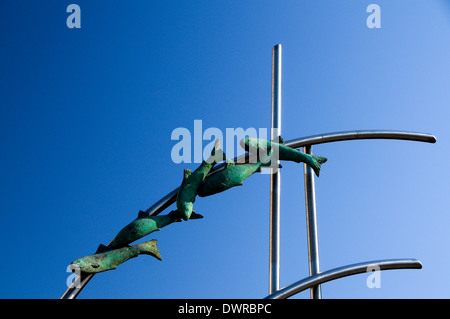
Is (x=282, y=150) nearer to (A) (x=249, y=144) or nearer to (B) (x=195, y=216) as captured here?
(A) (x=249, y=144)

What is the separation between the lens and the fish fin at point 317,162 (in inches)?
202

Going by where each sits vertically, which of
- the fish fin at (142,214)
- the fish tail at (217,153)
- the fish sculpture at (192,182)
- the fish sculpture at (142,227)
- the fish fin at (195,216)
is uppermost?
the fish tail at (217,153)

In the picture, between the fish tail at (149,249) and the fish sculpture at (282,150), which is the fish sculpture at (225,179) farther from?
the fish tail at (149,249)

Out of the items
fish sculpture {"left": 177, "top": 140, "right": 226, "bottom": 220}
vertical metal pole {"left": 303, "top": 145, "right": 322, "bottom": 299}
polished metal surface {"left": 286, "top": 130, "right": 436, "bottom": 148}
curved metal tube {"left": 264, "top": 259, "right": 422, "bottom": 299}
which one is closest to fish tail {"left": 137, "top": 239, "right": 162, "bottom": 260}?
fish sculpture {"left": 177, "top": 140, "right": 226, "bottom": 220}

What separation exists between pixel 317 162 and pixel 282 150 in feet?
1.03

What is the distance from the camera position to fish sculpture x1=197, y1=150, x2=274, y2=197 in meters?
4.84

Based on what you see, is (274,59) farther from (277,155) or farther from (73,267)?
(73,267)

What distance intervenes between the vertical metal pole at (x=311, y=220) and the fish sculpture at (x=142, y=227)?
959 millimetres

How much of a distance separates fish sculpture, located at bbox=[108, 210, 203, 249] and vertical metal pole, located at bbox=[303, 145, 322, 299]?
96cm

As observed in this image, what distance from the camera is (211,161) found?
490 centimetres

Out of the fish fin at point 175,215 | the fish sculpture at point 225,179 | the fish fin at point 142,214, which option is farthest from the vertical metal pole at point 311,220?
the fish fin at point 142,214

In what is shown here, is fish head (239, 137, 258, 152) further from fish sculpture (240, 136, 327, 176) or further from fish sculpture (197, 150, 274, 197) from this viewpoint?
fish sculpture (197, 150, 274, 197)
